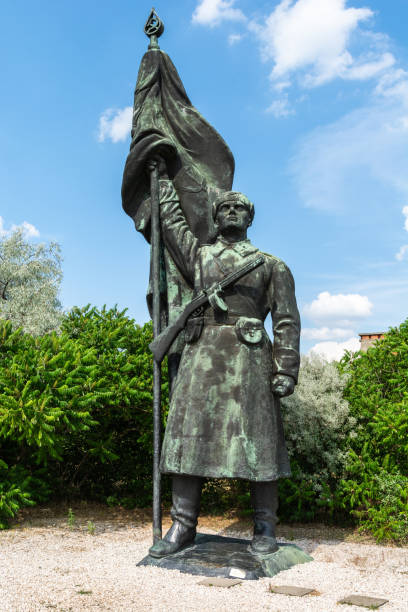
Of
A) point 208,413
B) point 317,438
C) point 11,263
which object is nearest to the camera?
point 208,413

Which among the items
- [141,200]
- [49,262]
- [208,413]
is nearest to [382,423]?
[208,413]

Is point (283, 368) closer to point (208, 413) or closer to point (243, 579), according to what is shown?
point (208, 413)

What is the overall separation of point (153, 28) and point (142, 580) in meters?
4.71

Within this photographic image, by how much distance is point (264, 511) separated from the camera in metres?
4.52

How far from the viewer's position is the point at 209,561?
422 centimetres

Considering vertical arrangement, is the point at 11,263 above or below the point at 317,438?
above

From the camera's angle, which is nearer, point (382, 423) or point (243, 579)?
point (243, 579)

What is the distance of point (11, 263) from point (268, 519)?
22145 mm

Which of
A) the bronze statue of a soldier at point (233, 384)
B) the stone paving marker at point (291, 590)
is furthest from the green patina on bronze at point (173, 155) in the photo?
the stone paving marker at point (291, 590)

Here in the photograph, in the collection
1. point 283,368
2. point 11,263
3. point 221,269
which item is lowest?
point 283,368

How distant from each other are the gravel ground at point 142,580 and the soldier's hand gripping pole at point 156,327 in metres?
0.49

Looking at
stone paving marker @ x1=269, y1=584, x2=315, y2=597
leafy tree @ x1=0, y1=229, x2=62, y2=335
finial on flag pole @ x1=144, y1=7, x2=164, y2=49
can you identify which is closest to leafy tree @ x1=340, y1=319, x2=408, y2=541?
stone paving marker @ x1=269, y1=584, x2=315, y2=597

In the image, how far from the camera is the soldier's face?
475 centimetres

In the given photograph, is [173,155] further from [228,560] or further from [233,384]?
[228,560]
